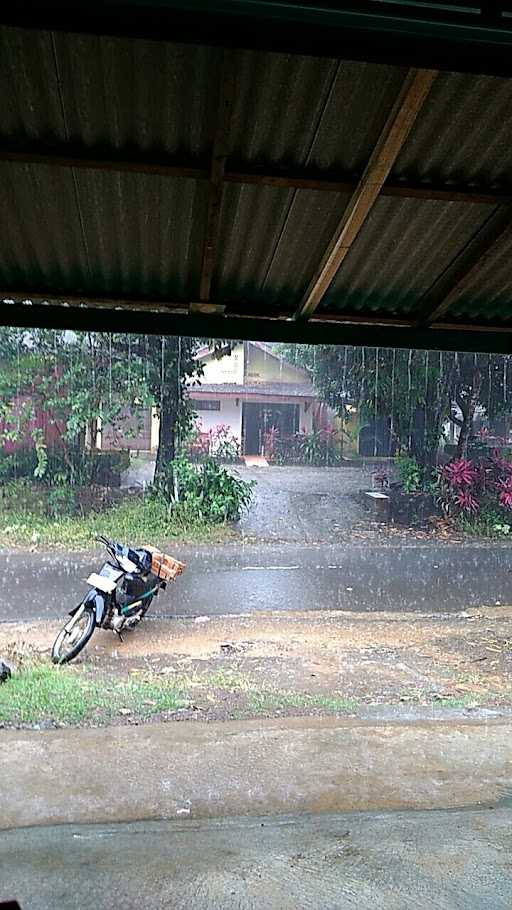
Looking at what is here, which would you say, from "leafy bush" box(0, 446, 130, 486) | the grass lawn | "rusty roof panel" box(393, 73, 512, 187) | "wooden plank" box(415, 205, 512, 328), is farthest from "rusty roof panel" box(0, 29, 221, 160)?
"leafy bush" box(0, 446, 130, 486)

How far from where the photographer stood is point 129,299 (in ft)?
8.96

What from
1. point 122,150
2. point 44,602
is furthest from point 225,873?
point 44,602

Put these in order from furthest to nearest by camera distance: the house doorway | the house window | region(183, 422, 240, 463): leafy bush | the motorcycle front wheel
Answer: the house doorway, the house window, region(183, 422, 240, 463): leafy bush, the motorcycle front wheel

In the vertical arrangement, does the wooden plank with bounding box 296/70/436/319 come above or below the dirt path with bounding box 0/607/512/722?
above

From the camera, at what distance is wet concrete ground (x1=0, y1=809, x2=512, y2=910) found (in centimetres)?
194

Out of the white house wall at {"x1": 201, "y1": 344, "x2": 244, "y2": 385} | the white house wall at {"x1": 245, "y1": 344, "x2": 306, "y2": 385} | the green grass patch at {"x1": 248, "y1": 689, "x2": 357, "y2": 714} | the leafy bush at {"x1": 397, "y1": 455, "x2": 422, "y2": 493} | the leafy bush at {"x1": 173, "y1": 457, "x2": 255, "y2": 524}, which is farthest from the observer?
the white house wall at {"x1": 245, "y1": 344, "x2": 306, "y2": 385}

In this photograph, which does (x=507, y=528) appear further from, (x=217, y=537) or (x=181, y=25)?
(x=181, y=25)

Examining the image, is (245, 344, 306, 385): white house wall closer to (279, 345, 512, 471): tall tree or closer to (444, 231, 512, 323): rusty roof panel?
(279, 345, 512, 471): tall tree

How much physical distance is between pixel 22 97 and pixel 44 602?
16.5 feet

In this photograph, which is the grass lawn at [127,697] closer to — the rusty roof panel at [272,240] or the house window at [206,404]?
the rusty roof panel at [272,240]

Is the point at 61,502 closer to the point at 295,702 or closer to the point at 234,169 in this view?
the point at 295,702

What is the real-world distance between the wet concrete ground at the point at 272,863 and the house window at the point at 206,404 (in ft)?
26.8

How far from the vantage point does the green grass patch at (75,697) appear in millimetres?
3689

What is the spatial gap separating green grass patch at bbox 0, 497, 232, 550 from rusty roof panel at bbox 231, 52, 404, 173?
23.5ft
